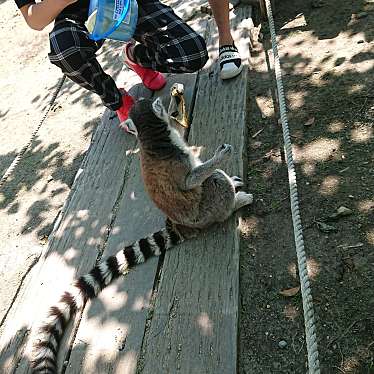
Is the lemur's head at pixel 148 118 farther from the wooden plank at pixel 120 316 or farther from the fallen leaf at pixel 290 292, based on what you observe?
the fallen leaf at pixel 290 292

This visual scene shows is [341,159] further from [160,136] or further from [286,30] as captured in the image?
[286,30]

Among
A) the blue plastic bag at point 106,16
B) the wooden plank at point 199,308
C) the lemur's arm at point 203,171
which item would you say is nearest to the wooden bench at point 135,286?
the wooden plank at point 199,308

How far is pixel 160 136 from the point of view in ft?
9.99

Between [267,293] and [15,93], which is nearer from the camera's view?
[267,293]

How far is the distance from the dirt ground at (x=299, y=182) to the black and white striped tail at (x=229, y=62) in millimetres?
273

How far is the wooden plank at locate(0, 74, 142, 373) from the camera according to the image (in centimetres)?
281

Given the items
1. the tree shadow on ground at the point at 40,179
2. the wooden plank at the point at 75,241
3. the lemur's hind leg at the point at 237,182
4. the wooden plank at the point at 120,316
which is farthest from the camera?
the tree shadow on ground at the point at 40,179

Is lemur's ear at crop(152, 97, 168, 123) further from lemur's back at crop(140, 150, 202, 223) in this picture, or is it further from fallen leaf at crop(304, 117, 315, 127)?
fallen leaf at crop(304, 117, 315, 127)

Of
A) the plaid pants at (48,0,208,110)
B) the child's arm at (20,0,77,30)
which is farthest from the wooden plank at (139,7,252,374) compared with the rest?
the child's arm at (20,0,77,30)

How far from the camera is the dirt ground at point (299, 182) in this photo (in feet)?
7.90

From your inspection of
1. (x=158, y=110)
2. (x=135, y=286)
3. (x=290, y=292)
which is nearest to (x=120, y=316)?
(x=135, y=286)

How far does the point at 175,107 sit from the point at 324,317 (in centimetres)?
224

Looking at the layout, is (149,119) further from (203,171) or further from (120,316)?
(120,316)

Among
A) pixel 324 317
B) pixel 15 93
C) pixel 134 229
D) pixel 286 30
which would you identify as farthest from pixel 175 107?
pixel 15 93
